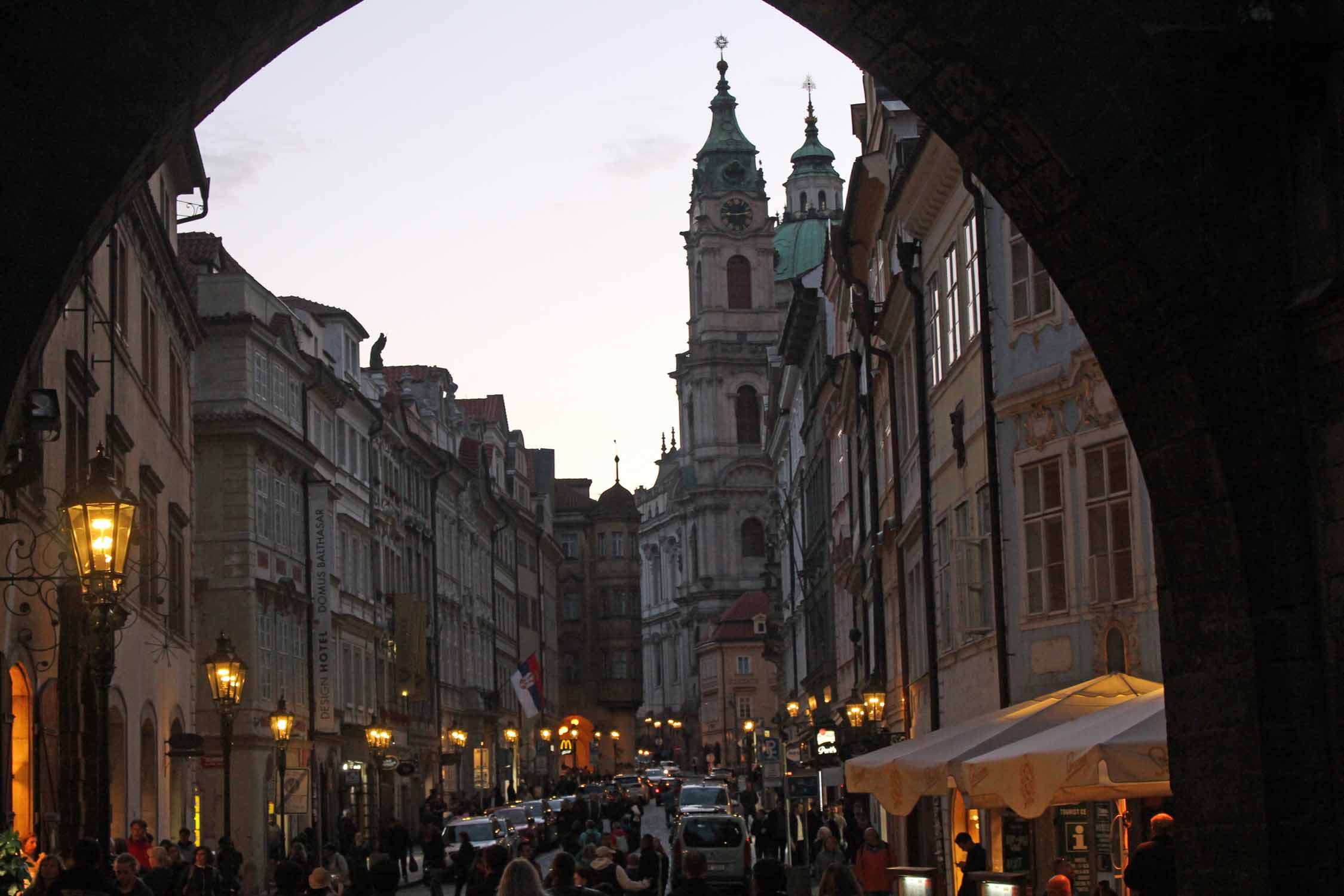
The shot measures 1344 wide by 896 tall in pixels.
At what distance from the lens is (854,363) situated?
43750 mm

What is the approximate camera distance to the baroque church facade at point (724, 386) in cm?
14688

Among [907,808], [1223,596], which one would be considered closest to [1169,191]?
[1223,596]

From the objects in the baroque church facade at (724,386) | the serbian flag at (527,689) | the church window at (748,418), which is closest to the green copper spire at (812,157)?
the baroque church facade at (724,386)

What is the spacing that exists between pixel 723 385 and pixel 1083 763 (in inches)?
5263

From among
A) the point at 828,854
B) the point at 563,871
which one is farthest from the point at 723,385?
the point at 563,871

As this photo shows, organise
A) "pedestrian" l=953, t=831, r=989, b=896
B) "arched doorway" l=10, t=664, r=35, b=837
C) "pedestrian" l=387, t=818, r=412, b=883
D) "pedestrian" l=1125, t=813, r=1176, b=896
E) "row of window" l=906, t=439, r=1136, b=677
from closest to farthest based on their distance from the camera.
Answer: "pedestrian" l=1125, t=813, r=1176, b=896, "arched doorway" l=10, t=664, r=35, b=837, "pedestrian" l=953, t=831, r=989, b=896, "row of window" l=906, t=439, r=1136, b=677, "pedestrian" l=387, t=818, r=412, b=883

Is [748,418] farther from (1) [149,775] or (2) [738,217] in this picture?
(1) [149,775]

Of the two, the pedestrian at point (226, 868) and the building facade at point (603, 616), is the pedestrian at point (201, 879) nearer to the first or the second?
the pedestrian at point (226, 868)

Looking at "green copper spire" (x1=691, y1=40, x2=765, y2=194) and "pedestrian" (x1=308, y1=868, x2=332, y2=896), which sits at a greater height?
"green copper spire" (x1=691, y1=40, x2=765, y2=194)

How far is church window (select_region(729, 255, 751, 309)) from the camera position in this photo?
147 metres

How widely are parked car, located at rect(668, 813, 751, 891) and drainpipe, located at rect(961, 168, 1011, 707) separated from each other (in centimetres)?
1372

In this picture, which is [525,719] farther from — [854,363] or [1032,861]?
[1032,861]

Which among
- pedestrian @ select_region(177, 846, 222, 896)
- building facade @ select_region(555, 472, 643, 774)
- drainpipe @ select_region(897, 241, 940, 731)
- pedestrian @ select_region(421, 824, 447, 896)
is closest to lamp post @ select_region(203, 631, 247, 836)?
pedestrian @ select_region(177, 846, 222, 896)

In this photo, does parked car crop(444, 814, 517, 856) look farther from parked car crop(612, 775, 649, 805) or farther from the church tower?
the church tower
